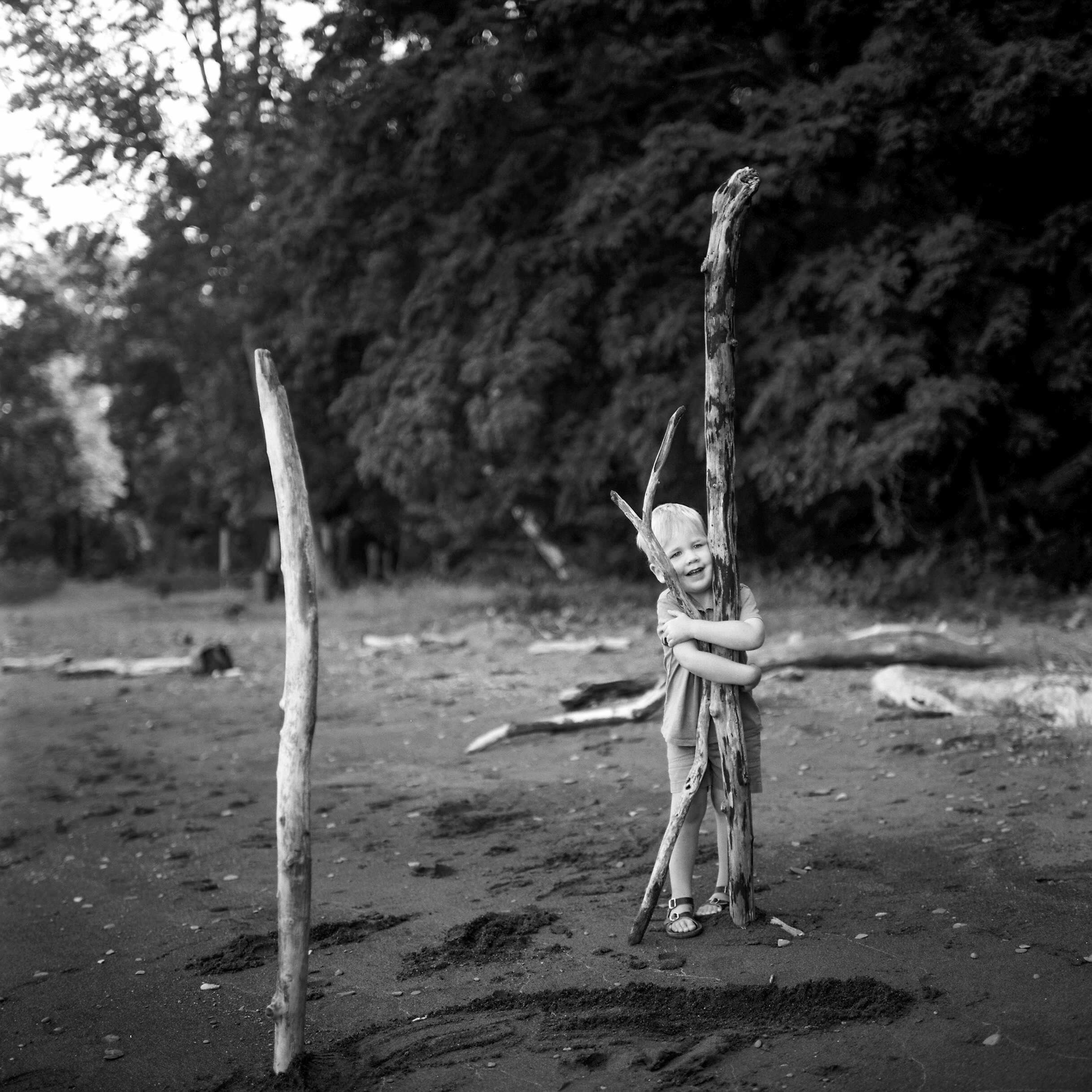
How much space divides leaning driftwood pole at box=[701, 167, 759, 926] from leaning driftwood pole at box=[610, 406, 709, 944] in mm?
71

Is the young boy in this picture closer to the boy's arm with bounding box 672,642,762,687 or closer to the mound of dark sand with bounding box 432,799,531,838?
the boy's arm with bounding box 672,642,762,687

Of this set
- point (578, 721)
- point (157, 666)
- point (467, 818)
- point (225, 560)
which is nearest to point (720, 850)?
point (467, 818)

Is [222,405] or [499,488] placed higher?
[222,405]

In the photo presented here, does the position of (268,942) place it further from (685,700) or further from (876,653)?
(876,653)

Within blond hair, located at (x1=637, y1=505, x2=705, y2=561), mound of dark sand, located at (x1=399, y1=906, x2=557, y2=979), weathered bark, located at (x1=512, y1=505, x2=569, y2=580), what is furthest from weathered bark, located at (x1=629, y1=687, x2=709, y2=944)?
weathered bark, located at (x1=512, y1=505, x2=569, y2=580)

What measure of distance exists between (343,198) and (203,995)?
47.4 feet

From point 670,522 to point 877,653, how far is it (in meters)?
6.28

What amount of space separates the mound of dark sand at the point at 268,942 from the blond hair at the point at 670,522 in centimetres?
204

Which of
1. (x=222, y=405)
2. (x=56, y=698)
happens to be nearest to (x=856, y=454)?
(x=56, y=698)

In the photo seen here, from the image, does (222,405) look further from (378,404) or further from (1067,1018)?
(1067,1018)

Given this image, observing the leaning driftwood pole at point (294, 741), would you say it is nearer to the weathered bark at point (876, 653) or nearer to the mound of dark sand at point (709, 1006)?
the mound of dark sand at point (709, 1006)

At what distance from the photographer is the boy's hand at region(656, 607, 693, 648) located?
482 centimetres

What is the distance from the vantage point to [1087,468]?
14227 mm

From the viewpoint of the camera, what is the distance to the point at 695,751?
195 inches
